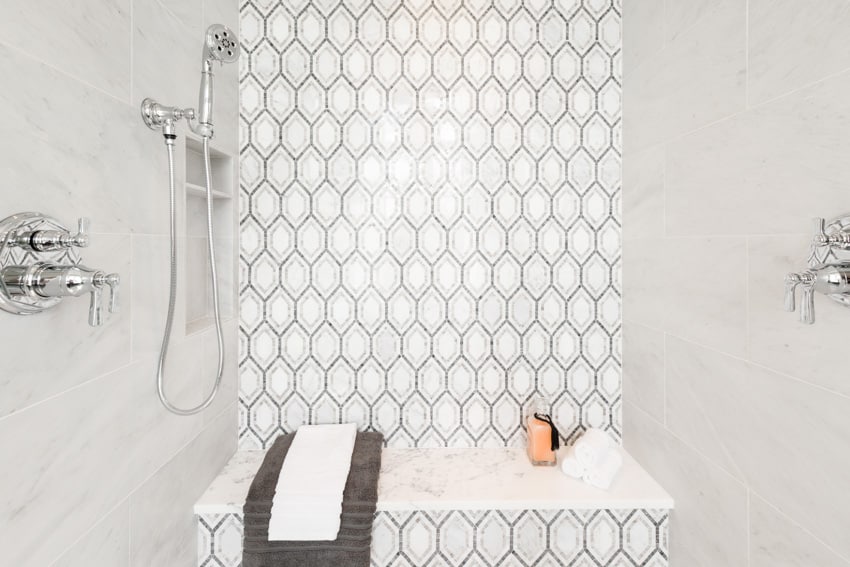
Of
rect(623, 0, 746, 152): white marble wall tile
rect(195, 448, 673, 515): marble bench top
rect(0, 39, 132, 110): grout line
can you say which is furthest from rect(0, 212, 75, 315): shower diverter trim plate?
rect(623, 0, 746, 152): white marble wall tile

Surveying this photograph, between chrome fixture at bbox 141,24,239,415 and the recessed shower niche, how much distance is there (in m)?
0.23

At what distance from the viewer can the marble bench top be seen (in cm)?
139

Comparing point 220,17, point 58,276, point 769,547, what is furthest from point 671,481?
point 220,17

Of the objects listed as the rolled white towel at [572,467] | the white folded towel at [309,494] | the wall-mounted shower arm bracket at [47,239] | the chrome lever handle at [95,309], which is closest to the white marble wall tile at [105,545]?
the white folded towel at [309,494]

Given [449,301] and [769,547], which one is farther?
[449,301]

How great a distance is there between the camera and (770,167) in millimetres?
1016

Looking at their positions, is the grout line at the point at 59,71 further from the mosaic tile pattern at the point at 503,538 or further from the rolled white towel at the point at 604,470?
the rolled white towel at the point at 604,470

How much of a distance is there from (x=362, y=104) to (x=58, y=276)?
1212 mm

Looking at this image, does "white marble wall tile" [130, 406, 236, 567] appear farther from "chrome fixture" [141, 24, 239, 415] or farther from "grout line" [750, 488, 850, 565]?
"grout line" [750, 488, 850, 565]

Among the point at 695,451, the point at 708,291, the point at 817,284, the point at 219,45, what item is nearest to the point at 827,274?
the point at 817,284

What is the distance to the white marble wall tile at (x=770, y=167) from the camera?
87 centimetres

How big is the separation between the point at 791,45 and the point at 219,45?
1.35 metres

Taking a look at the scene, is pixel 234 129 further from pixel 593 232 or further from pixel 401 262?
pixel 593 232

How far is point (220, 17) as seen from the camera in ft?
5.05
